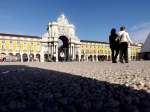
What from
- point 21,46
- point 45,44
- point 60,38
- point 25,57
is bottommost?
point 25,57

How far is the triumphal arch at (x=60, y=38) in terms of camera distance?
57.6 meters

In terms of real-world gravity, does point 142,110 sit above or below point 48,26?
below

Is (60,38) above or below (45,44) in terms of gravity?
above

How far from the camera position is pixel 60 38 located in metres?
63.5

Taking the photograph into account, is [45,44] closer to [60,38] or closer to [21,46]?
[60,38]

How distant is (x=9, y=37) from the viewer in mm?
54406

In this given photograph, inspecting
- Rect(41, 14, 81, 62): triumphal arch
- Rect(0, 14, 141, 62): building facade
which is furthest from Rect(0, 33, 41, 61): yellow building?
Rect(41, 14, 81, 62): triumphal arch

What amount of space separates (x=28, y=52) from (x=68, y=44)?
1364 centimetres

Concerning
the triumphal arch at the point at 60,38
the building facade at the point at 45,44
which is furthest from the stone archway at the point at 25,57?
the triumphal arch at the point at 60,38

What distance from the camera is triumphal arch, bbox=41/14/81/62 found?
57.6 meters

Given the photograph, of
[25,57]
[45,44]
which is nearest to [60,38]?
[45,44]

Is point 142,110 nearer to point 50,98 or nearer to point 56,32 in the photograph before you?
point 50,98

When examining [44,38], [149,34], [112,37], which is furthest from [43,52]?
[112,37]

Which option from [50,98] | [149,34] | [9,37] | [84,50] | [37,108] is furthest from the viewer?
[84,50]
